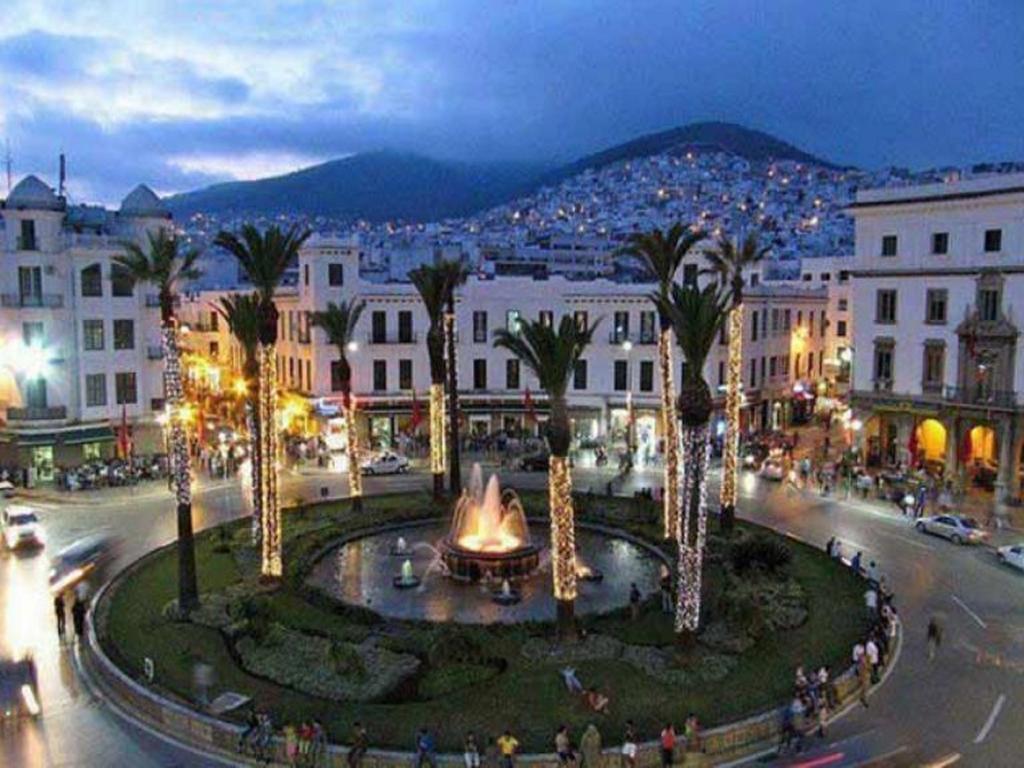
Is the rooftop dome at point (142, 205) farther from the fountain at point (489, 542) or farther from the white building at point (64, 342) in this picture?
the fountain at point (489, 542)

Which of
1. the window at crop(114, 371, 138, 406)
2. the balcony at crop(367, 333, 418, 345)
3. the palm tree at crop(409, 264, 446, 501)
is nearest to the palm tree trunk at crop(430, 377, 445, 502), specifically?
the palm tree at crop(409, 264, 446, 501)

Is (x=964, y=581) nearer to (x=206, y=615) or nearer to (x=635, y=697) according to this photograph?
(x=635, y=697)

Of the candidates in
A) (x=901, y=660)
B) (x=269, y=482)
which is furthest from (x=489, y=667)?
(x=901, y=660)

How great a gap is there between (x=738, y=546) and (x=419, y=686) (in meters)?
13.7

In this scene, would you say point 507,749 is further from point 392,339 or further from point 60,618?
point 392,339

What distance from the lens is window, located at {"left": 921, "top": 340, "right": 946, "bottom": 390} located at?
49.0 m

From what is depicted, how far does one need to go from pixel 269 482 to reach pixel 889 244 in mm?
37730

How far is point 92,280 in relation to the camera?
52.9m

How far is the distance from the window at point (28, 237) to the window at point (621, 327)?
3548 cm

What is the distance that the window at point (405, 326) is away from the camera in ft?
202

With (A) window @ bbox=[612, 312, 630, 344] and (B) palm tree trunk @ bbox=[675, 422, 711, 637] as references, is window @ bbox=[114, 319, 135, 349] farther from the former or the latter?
(B) palm tree trunk @ bbox=[675, 422, 711, 637]

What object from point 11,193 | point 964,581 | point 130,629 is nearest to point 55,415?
point 11,193

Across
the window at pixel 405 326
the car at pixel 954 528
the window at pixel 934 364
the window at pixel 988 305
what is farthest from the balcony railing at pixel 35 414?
the window at pixel 988 305

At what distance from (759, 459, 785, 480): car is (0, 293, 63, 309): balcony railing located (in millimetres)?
41223
